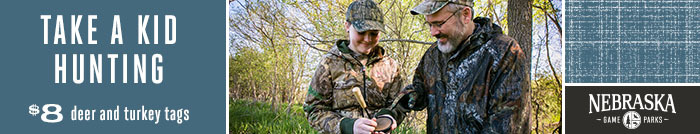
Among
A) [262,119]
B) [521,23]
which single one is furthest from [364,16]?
[262,119]

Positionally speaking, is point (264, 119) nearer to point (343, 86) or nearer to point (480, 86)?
point (343, 86)

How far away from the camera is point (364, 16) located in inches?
97.8

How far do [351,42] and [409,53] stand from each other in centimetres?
290

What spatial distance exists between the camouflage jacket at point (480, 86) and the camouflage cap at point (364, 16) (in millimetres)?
330

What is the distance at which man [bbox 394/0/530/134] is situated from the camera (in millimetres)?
1958

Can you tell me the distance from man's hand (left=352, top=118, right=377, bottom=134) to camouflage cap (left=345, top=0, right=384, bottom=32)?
1.40ft

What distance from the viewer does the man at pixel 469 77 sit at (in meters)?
1.96

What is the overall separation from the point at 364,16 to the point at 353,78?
29 centimetres

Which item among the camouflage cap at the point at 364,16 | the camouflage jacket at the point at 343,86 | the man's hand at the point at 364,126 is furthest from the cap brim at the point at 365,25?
the man's hand at the point at 364,126

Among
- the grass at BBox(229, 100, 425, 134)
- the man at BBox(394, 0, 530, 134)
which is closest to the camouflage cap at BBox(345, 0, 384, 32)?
the man at BBox(394, 0, 530, 134)

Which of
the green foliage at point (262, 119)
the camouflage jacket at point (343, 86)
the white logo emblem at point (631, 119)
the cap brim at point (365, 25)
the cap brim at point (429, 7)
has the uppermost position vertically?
the cap brim at point (429, 7)

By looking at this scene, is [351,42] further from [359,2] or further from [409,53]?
[409,53]

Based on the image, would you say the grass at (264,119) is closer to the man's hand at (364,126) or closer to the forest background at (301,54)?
the forest background at (301,54)
